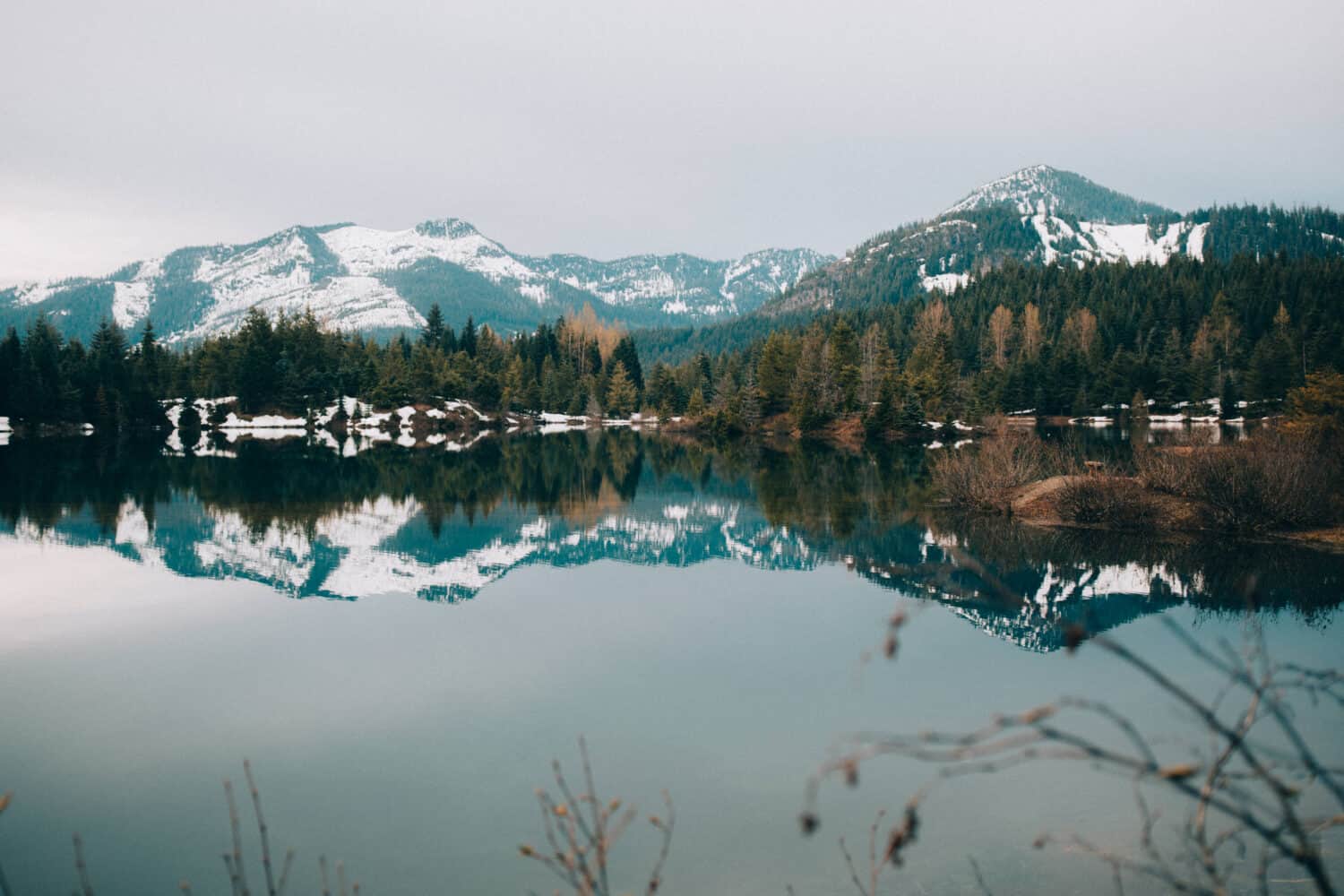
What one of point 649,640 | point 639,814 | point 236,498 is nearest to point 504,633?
point 649,640

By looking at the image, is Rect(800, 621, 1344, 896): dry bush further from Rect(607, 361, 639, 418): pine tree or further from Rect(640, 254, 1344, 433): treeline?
Rect(607, 361, 639, 418): pine tree

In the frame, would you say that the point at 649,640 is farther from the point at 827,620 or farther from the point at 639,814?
the point at 639,814

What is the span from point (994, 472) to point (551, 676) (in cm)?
2134

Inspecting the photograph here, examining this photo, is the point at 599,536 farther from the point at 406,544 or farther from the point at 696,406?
the point at 696,406

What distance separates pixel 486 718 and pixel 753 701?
3.64m

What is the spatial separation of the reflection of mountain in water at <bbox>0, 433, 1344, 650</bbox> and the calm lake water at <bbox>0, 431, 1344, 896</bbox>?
200 mm

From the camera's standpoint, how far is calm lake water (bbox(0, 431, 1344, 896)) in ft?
27.3

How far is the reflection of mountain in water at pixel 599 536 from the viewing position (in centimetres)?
1875

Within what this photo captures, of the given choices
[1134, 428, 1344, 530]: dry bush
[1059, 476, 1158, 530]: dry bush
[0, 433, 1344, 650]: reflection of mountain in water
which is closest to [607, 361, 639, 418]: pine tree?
[0, 433, 1344, 650]: reflection of mountain in water

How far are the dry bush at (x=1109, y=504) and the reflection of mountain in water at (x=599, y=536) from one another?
1809 mm

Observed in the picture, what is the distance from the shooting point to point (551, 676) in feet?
44.2

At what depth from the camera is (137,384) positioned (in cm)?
9588

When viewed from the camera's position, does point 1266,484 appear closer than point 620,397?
Yes

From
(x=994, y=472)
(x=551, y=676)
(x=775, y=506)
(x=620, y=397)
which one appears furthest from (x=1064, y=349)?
(x=551, y=676)
